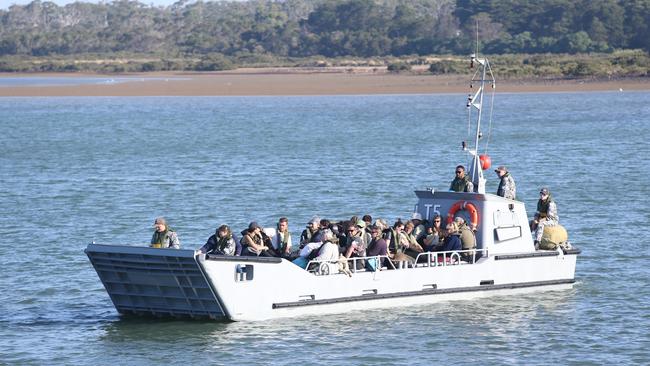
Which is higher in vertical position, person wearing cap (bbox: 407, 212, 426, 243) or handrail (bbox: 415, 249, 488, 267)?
person wearing cap (bbox: 407, 212, 426, 243)

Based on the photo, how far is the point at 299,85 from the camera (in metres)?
91.8

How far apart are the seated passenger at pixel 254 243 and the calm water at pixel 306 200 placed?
115 centimetres

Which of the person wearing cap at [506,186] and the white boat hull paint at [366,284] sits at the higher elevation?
the person wearing cap at [506,186]

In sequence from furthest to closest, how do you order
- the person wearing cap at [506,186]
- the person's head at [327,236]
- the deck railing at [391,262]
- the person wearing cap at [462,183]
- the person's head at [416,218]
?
the person wearing cap at [506,186], the person wearing cap at [462,183], the person's head at [416,218], the person's head at [327,236], the deck railing at [391,262]

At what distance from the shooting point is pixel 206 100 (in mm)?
85875

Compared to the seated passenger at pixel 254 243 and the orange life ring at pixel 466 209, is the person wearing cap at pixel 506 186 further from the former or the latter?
the seated passenger at pixel 254 243

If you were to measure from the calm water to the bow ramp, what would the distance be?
1.10ft

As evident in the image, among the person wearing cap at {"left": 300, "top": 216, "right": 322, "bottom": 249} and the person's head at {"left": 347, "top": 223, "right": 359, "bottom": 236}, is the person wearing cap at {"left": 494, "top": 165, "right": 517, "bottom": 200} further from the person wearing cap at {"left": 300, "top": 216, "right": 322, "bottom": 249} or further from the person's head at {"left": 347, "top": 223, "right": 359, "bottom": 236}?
the person wearing cap at {"left": 300, "top": 216, "right": 322, "bottom": 249}

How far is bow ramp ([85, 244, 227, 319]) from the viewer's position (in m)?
19.7

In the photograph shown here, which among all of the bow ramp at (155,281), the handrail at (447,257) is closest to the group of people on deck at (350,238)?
the handrail at (447,257)

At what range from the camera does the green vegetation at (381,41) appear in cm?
10156

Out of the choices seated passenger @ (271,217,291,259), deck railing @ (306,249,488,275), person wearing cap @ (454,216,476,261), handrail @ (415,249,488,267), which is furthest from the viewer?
person wearing cap @ (454,216,476,261)

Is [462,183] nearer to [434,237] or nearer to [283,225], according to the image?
[434,237]

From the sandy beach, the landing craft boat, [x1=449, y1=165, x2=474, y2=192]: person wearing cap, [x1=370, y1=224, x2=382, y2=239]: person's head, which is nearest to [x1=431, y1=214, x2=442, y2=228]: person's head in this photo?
the landing craft boat
